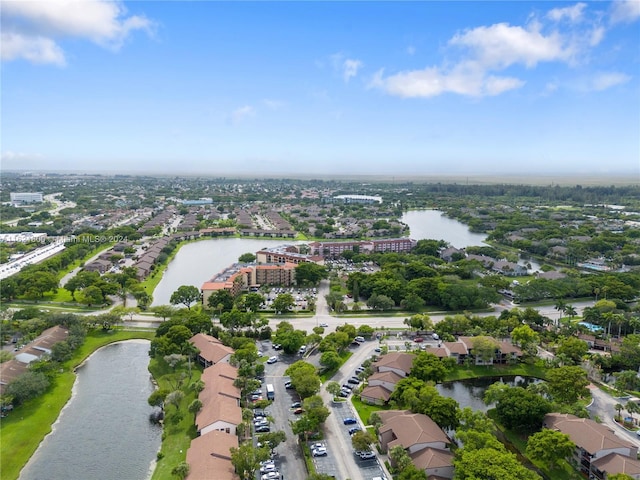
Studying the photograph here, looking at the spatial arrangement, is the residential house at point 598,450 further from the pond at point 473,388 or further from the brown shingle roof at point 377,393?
the brown shingle roof at point 377,393

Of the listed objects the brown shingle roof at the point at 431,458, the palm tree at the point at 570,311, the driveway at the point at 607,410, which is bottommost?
the driveway at the point at 607,410

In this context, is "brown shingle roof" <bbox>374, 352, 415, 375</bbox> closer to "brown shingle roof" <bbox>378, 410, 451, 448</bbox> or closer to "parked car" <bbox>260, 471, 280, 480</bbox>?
"brown shingle roof" <bbox>378, 410, 451, 448</bbox>

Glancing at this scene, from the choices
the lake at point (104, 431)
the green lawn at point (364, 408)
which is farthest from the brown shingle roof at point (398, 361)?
the lake at point (104, 431)

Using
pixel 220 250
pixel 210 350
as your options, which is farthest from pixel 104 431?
pixel 220 250

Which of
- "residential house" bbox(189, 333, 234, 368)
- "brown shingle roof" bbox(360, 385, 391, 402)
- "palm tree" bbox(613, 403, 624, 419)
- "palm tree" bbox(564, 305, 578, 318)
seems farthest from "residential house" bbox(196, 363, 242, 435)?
"palm tree" bbox(564, 305, 578, 318)

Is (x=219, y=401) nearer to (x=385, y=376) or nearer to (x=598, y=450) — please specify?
(x=385, y=376)

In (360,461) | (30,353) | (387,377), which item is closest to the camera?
(360,461)
